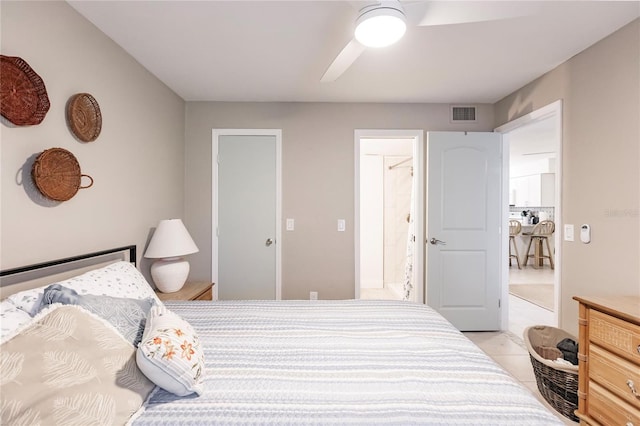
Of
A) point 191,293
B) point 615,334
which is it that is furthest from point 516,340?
point 191,293

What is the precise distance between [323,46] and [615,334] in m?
2.39

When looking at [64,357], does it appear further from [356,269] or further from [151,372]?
[356,269]

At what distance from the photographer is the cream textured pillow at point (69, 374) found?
0.77m

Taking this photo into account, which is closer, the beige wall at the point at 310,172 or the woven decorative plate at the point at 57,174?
the woven decorative plate at the point at 57,174

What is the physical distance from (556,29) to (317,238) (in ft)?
8.27

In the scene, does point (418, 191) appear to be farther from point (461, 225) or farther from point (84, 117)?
point (84, 117)

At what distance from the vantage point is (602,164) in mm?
2039

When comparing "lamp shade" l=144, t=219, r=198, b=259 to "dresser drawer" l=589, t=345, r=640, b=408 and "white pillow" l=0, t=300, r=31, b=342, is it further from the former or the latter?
"dresser drawer" l=589, t=345, r=640, b=408

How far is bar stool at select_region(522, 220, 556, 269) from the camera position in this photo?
6625 mm

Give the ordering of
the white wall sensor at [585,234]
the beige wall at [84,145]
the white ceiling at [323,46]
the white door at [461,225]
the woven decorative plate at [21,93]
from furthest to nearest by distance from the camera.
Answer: the white door at [461,225], the white wall sensor at [585,234], the white ceiling at [323,46], the beige wall at [84,145], the woven decorative plate at [21,93]

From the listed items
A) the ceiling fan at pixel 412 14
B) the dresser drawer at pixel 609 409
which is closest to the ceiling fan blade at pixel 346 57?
the ceiling fan at pixel 412 14

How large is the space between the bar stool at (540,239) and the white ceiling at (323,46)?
4.96 meters

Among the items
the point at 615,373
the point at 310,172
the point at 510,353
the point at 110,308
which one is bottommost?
the point at 510,353

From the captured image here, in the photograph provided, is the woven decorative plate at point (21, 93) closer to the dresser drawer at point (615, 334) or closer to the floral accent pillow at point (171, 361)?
the floral accent pillow at point (171, 361)
